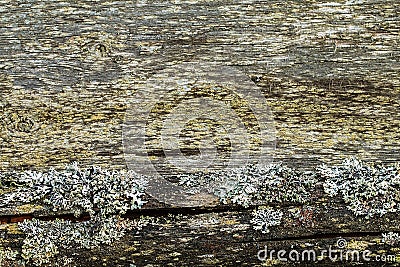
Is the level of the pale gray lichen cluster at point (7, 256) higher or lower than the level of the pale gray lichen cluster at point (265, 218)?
lower

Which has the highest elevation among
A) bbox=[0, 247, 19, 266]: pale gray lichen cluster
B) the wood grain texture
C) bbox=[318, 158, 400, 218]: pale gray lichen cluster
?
the wood grain texture

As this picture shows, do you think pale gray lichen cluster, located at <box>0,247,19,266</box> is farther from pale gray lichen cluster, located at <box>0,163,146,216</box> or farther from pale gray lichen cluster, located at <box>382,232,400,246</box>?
pale gray lichen cluster, located at <box>382,232,400,246</box>

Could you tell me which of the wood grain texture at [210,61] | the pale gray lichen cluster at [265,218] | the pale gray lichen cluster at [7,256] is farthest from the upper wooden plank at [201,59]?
the pale gray lichen cluster at [7,256]

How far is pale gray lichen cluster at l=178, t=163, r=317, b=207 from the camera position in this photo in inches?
89.4

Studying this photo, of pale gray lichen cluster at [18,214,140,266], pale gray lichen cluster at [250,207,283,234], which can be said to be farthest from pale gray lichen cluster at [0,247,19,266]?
pale gray lichen cluster at [250,207,283,234]

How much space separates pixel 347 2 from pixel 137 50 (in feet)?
3.02

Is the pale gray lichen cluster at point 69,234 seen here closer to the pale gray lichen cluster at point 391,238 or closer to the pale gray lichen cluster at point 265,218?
the pale gray lichen cluster at point 265,218

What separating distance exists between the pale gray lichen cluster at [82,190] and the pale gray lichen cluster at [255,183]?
0.22 metres

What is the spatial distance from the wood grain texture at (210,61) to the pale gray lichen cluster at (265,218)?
0.11 ft

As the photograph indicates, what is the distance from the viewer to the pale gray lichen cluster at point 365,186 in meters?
2.26

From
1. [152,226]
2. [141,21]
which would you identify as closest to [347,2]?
[141,21]

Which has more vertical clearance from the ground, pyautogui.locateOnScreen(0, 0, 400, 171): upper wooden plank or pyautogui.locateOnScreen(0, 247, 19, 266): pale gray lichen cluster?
pyautogui.locateOnScreen(0, 0, 400, 171): upper wooden plank

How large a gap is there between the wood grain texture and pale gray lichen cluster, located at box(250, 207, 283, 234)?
33 millimetres

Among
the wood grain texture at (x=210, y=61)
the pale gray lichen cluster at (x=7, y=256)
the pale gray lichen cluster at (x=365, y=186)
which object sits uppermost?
the wood grain texture at (x=210, y=61)
